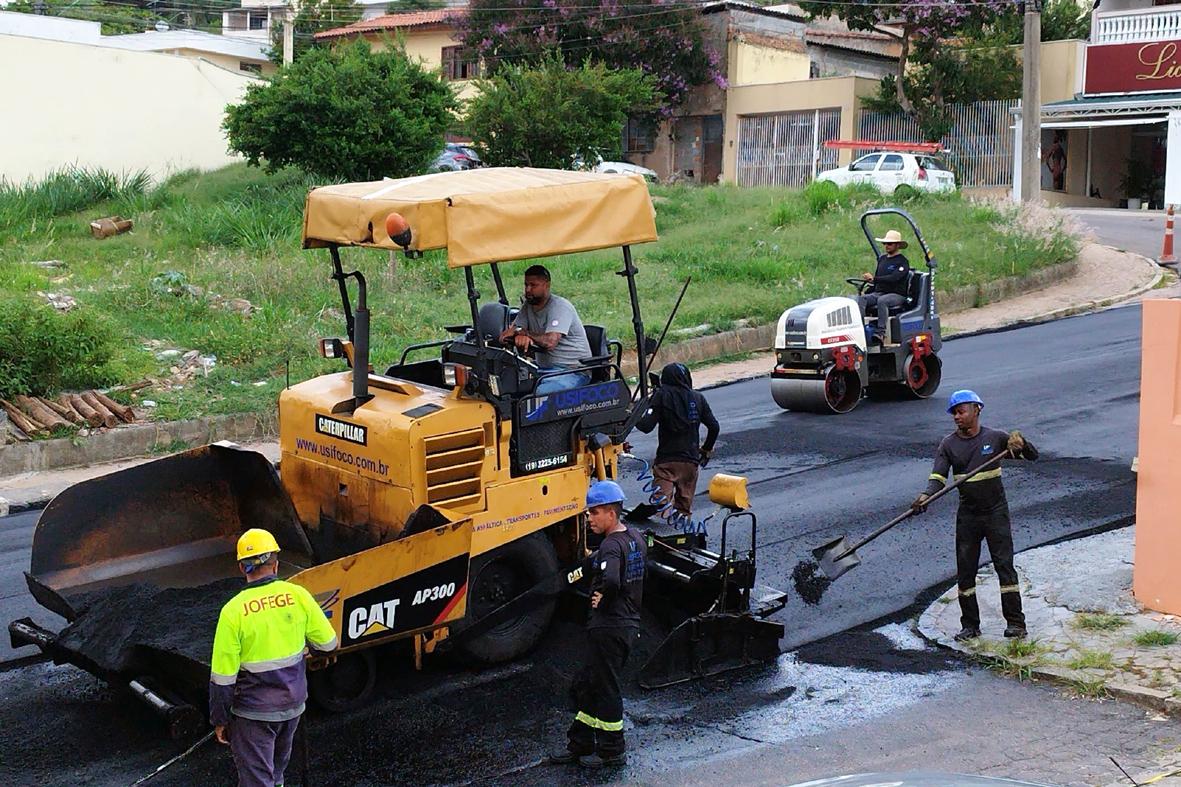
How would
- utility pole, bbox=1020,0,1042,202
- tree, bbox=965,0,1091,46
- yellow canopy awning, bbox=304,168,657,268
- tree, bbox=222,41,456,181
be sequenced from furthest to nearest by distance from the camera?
1. tree, bbox=965,0,1091,46
2. utility pole, bbox=1020,0,1042,202
3. tree, bbox=222,41,456,181
4. yellow canopy awning, bbox=304,168,657,268

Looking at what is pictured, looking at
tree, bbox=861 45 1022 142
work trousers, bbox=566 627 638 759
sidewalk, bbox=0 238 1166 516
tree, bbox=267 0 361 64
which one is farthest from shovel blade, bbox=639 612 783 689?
tree, bbox=267 0 361 64

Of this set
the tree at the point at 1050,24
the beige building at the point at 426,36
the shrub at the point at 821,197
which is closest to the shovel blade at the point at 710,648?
the shrub at the point at 821,197

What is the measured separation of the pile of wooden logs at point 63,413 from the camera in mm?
13422

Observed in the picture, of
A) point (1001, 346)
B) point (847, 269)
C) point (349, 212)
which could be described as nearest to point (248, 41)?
point (847, 269)

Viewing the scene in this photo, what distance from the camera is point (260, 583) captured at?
18.4ft

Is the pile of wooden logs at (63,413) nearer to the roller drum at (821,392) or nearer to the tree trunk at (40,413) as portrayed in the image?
the tree trunk at (40,413)

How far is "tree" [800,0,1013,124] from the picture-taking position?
36.0 metres

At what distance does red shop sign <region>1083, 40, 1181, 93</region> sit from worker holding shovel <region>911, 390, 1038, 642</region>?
2867cm

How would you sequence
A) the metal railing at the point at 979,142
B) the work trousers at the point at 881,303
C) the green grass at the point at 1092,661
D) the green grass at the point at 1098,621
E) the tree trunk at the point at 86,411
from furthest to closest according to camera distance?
1. the metal railing at the point at 979,142
2. the work trousers at the point at 881,303
3. the tree trunk at the point at 86,411
4. the green grass at the point at 1098,621
5. the green grass at the point at 1092,661

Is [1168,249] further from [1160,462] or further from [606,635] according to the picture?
[606,635]

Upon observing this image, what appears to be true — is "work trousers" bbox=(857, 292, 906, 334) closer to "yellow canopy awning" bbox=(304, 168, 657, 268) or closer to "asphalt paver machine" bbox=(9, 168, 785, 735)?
"asphalt paver machine" bbox=(9, 168, 785, 735)

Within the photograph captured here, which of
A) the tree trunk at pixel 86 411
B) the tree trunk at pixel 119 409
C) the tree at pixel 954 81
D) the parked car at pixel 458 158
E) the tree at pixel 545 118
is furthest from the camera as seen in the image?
the tree at pixel 954 81

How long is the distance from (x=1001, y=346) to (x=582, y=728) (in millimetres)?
12388

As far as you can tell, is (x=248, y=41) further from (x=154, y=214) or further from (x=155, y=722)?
(x=155, y=722)
